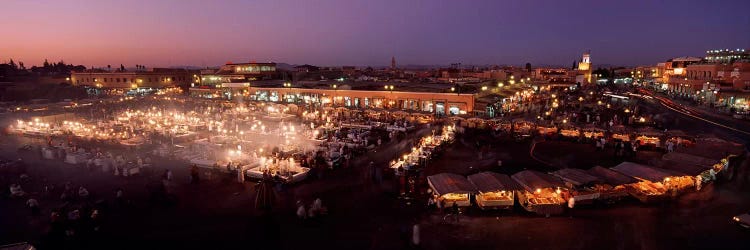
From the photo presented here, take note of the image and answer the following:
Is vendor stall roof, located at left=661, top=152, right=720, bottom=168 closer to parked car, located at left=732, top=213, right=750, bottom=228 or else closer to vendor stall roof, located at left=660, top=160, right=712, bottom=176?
vendor stall roof, located at left=660, top=160, right=712, bottom=176

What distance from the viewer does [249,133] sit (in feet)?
71.6

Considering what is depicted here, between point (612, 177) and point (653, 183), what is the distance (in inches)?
45.8

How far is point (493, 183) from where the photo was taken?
11.3 metres

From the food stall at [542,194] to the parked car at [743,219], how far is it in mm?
3925

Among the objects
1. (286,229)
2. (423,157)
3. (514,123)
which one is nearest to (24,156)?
(286,229)

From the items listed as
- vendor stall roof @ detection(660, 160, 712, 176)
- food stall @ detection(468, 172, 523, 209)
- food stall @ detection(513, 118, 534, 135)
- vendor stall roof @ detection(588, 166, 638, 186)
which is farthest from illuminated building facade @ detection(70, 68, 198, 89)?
vendor stall roof @ detection(660, 160, 712, 176)

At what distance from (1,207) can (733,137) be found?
2998 centimetres

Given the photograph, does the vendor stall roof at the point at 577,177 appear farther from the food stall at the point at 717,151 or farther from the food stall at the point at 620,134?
the food stall at the point at 620,134

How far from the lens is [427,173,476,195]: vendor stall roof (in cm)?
1087

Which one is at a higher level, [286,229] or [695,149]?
A: [695,149]

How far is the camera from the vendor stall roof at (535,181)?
11.0 meters

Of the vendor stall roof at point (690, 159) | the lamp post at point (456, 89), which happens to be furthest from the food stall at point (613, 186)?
the lamp post at point (456, 89)

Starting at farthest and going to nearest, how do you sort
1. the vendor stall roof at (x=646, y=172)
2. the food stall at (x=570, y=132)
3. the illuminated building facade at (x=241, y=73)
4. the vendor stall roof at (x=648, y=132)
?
the illuminated building facade at (x=241, y=73), the food stall at (x=570, y=132), the vendor stall roof at (x=648, y=132), the vendor stall roof at (x=646, y=172)

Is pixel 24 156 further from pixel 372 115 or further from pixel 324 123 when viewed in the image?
pixel 372 115
